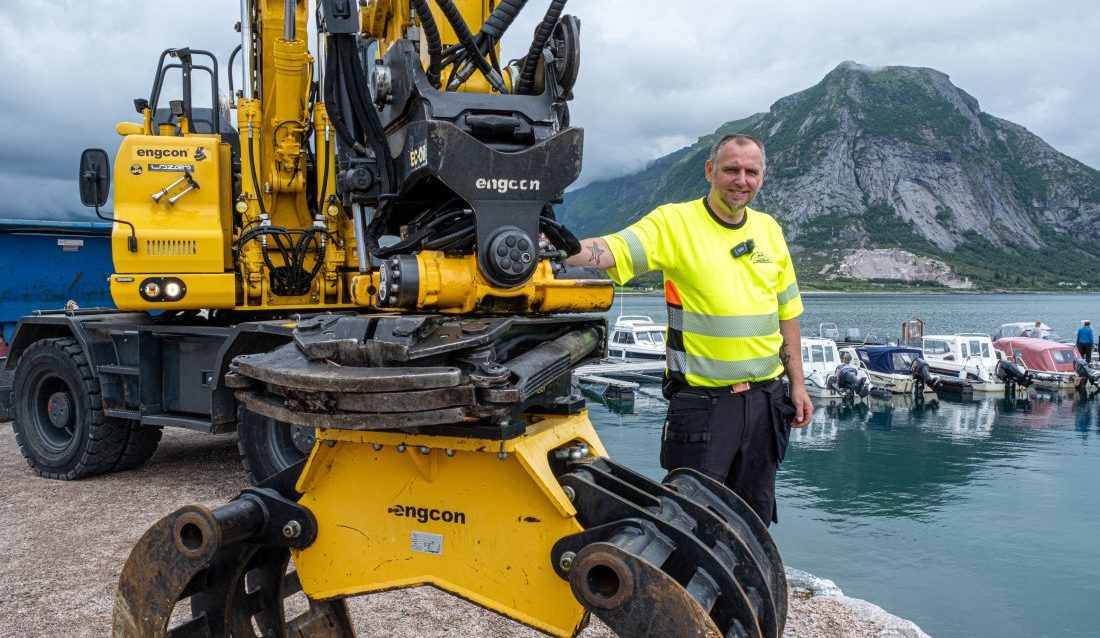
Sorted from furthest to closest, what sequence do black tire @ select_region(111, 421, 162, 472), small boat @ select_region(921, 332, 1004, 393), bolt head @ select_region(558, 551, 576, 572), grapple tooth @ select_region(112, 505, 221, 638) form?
small boat @ select_region(921, 332, 1004, 393), black tire @ select_region(111, 421, 162, 472), grapple tooth @ select_region(112, 505, 221, 638), bolt head @ select_region(558, 551, 576, 572)

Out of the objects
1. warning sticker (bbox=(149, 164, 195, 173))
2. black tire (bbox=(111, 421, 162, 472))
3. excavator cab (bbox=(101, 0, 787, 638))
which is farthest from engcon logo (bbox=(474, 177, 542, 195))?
black tire (bbox=(111, 421, 162, 472))

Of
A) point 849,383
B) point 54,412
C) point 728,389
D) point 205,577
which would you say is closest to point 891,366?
point 849,383

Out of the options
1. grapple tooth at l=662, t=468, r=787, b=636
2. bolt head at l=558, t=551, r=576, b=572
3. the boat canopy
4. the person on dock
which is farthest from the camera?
the person on dock

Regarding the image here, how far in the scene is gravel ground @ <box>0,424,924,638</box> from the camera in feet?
13.0

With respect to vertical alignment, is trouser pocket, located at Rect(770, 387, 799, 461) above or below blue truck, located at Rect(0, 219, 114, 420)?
below

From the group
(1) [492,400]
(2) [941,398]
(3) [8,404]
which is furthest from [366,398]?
(2) [941,398]

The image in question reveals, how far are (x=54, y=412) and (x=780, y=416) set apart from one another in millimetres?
6474

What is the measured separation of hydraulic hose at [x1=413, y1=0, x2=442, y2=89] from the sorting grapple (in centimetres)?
103

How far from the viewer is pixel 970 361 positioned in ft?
106

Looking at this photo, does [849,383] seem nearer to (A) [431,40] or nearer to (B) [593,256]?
(B) [593,256]

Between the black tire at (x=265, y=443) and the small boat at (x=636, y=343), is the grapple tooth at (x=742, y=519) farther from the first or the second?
the small boat at (x=636, y=343)

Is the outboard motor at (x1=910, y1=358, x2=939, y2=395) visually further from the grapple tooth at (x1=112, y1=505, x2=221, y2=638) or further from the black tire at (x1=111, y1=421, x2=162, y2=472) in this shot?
the grapple tooth at (x1=112, y1=505, x2=221, y2=638)

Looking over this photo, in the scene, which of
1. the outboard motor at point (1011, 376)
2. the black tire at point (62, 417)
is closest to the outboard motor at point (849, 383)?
the outboard motor at point (1011, 376)

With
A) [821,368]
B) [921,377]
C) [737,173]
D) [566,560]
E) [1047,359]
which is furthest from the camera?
[1047,359]
